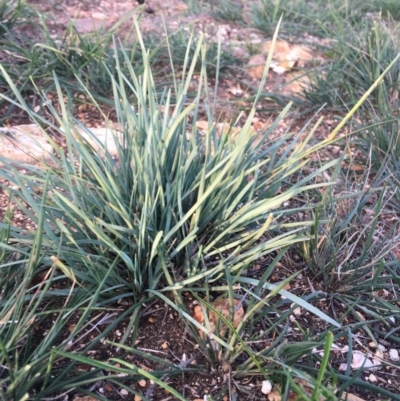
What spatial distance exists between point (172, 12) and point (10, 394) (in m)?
2.61

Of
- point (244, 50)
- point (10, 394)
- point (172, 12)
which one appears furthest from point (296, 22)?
point (10, 394)

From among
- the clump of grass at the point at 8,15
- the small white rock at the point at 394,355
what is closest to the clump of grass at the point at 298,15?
the clump of grass at the point at 8,15

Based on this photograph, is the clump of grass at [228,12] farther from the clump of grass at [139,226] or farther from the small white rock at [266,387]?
the small white rock at [266,387]

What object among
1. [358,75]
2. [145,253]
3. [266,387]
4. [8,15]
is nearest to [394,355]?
[266,387]

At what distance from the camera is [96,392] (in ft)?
3.29

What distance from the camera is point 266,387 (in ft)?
3.40

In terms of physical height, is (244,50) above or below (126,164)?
below

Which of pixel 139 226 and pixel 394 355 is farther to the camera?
pixel 394 355

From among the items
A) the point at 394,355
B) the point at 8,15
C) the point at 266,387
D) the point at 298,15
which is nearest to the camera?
the point at 266,387

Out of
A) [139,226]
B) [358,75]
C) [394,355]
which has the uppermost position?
[139,226]

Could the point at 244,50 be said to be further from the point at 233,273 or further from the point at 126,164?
the point at 233,273

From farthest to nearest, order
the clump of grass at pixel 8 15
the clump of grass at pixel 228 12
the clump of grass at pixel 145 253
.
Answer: the clump of grass at pixel 228 12, the clump of grass at pixel 8 15, the clump of grass at pixel 145 253

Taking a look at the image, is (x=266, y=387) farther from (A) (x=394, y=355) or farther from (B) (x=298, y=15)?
(B) (x=298, y=15)

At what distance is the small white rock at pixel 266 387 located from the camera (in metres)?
1.04
